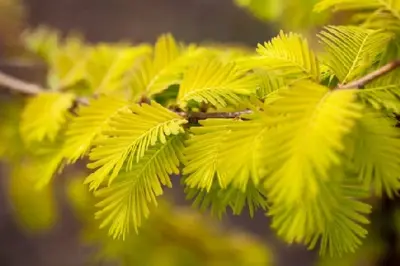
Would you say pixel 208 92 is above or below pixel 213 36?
below

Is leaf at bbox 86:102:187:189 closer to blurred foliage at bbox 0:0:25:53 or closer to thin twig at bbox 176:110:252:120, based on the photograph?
thin twig at bbox 176:110:252:120

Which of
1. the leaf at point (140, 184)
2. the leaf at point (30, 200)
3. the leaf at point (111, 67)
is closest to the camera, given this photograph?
the leaf at point (140, 184)

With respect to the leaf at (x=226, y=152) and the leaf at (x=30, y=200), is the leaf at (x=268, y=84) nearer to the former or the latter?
the leaf at (x=226, y=152)

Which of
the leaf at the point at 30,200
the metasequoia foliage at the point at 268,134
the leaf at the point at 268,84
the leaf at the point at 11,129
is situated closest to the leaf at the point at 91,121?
the metasequoia foliage at the point at 268,134

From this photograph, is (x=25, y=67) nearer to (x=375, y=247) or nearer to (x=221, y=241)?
(x=221, y=241)

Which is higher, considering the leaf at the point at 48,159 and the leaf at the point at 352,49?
the leaf at the point at 352,49

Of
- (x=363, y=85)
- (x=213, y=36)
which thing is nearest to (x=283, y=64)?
(x=363, y=85)
